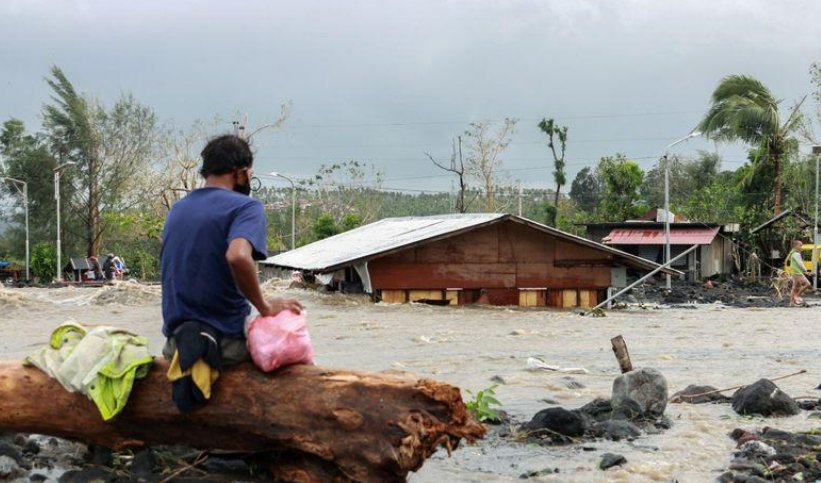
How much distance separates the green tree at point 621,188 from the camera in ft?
181

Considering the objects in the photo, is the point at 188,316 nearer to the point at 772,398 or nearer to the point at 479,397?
the point at 479,397

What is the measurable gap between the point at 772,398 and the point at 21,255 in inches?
2422

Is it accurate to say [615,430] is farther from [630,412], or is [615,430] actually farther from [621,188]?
[621,188]

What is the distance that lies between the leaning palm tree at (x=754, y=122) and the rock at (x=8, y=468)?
47.4 metres

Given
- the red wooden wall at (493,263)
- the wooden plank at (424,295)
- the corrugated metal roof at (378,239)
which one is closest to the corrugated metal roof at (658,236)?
the corrugated metal roof at (378,239)

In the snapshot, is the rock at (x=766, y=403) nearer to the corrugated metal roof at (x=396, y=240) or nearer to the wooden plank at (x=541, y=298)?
the corrugated metal roof at (x=396, y=240)

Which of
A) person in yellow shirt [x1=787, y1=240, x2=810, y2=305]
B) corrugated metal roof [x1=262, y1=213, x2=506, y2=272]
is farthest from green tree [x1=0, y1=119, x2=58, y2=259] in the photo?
person in yellow shirt [x1=787, y1=240, x2=810, y2=305]

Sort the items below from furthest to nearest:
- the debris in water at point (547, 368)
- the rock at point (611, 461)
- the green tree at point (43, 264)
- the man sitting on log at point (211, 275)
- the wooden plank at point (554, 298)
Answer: the green tree at point (43, 264)
the wooden plank at point (554, 298)
the debris in water at point (547, 368)
the rock at point (611, 461)
the man sitting on log at point (211, 275)

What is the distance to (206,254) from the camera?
5.64 meters

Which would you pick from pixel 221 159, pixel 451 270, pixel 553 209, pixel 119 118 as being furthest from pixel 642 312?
pixel 119 118

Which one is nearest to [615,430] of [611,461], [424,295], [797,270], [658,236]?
[611,461]

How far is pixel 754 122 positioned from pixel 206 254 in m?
48.1

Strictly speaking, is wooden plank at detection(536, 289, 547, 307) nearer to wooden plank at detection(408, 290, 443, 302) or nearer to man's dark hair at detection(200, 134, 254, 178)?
wooden plank at detection(408, 290, 443, 302)

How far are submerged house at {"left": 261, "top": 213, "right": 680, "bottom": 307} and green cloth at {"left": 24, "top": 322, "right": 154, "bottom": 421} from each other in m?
17.3
